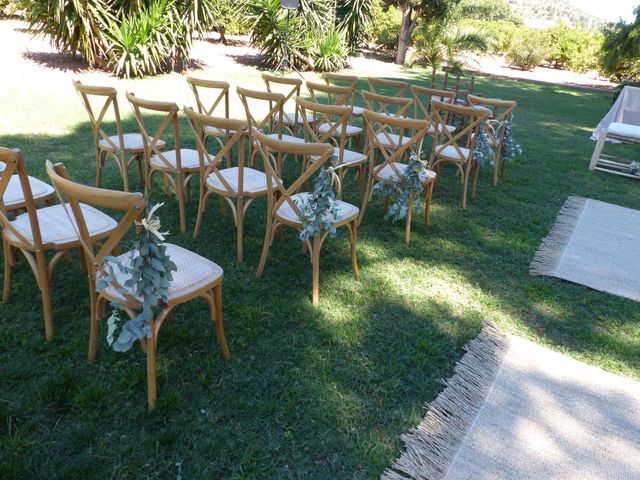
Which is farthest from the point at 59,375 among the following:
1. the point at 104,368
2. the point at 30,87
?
the point at 30,87

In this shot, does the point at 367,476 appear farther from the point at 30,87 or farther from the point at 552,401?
the point at 30,87

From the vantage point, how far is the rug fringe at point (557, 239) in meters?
3.48

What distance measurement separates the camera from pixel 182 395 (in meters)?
2.07

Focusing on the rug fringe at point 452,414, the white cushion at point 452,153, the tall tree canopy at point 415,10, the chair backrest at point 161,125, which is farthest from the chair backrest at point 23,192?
the tall tree canopy at point 415,10

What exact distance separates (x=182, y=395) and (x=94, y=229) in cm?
90

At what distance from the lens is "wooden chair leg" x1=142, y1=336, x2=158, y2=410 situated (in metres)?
1.89

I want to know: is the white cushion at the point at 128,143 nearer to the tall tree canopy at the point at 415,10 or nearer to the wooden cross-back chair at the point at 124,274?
the wooden cross-back chair at the point at 124,274

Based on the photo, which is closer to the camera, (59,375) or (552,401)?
(59,375)

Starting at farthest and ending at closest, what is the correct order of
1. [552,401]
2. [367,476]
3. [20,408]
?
[552,401] < [20,408] < [367,476]

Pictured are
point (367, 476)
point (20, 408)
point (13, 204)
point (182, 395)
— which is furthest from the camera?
point (13, 204)

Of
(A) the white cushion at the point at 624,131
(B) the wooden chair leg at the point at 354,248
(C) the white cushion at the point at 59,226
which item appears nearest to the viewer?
(C) the white cushion at the point at 59,226

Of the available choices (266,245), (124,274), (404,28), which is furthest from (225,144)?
(404,28)

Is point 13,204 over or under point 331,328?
over

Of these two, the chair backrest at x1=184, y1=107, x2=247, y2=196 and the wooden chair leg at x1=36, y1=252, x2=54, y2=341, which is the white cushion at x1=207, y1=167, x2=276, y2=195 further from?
the wooden chair leg at x1=36, y1=252, x2=54, y2=341
